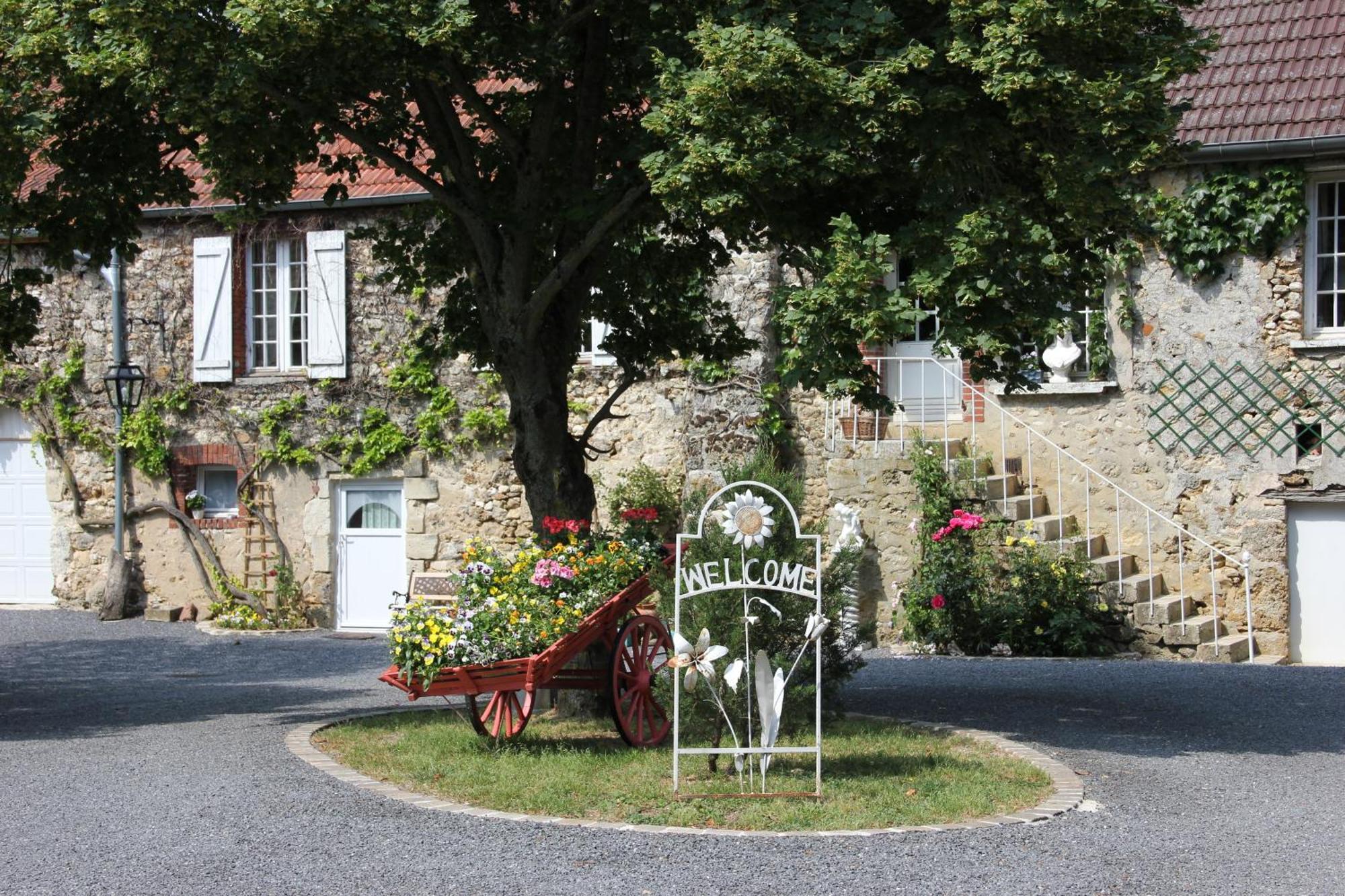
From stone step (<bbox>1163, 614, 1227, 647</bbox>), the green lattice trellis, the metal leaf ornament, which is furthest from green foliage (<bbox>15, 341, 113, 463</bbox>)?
the metal leaf ornament

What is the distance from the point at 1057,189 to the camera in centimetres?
791

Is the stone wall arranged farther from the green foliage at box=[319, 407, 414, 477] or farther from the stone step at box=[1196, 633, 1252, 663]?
the stone step at box=[1196, 633, 1252, 663]

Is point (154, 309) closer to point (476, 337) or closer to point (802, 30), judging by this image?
point (476, 337)

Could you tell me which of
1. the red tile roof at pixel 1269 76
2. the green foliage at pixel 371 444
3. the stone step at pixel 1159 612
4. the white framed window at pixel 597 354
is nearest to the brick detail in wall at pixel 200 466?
the green foliage at pixel 371 444

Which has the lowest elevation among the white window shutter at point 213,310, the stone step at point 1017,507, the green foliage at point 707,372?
the stone step at point 1017,507

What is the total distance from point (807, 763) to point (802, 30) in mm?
3886

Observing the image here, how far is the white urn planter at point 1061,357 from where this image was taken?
14.7 metres

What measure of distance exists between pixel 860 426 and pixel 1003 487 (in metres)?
1.60

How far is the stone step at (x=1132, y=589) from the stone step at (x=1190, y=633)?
1.22 feet

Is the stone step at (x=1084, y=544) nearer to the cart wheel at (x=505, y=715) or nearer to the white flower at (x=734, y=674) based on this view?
the cart wheel at (x=505, y=715)

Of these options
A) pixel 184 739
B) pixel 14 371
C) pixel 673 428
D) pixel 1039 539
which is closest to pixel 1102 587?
pixel 1039 539

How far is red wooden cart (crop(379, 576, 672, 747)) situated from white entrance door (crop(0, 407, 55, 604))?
459 inches

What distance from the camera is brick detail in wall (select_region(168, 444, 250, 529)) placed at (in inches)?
700

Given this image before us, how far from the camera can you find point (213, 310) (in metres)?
17.8
